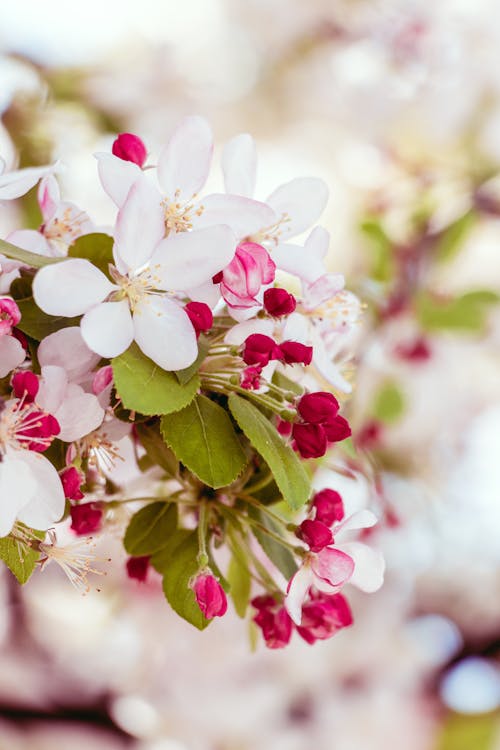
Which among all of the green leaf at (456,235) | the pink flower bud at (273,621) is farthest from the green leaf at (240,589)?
the green leaf at (456,235)

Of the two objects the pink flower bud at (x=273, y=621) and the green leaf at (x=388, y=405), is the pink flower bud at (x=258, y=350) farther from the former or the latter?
the green leaf at (x=388, y=405)

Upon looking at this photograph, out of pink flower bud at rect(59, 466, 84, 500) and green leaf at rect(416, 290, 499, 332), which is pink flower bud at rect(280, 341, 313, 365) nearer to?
pink flower bud at rect(59, 466, 84, 500)

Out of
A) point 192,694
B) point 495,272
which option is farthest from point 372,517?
point 495,272

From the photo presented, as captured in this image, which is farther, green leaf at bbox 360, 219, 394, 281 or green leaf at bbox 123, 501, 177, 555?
green leaf at bbox 360, 219, 394, 281

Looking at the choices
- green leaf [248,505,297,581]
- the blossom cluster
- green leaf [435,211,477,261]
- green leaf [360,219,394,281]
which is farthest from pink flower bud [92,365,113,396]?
green leaf [435,211,477,261]

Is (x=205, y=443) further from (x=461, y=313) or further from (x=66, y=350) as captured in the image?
(x=461, y=313)

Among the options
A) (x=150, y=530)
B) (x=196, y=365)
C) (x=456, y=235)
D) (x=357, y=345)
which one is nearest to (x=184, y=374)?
(x=196, y=365)
